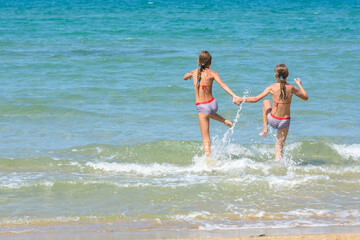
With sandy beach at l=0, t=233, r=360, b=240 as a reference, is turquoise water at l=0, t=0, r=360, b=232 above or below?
below

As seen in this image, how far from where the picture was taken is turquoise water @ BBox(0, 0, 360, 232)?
19.5 feet

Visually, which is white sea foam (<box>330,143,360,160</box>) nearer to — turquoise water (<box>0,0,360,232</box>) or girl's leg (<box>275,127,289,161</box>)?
turquoise water (<box>0,0,360,232</box>)

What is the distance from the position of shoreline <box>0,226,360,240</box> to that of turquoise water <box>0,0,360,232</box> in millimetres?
204

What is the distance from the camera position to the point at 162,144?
8984mm

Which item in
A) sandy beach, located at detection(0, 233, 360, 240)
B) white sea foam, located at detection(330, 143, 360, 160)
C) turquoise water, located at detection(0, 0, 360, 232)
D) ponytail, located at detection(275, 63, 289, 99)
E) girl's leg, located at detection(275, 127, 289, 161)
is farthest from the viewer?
white sea foam, located at detection(330, 143, 360, 160)

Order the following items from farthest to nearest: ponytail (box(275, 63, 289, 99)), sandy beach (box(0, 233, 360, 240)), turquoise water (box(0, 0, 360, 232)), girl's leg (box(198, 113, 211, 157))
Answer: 1. girl's leg (box(198, 113, 211, 157))
2. ponytail (box(275, 63, 289, 99))
3. turquoise water (box(0, 0, 360, 232))
4. sandy beach (box(0, 233, 360, 240))

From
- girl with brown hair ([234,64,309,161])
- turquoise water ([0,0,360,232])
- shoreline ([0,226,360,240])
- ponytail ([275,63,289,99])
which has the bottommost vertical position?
turquoise water ([0,0,360,232])

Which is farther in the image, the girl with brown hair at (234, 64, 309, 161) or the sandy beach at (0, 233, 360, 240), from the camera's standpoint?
the girl with brown hair at (234, 64, 309, 161)

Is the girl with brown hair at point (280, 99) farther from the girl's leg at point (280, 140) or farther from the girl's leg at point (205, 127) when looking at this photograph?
the girl's leg at point (205, 127)

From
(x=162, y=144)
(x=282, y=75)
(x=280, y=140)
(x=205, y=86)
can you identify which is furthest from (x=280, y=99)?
(x=162, y=144)

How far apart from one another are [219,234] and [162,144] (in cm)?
400

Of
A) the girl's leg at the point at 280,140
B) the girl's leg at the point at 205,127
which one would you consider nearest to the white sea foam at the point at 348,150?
the girl's leg at the point at 280,140

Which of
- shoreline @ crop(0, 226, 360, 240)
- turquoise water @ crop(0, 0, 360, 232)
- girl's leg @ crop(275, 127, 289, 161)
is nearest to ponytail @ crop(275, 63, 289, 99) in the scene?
girl's leg @ crop(275, 127, 289, 161)

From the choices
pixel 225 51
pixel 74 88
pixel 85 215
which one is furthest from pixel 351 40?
pixel 85 215
